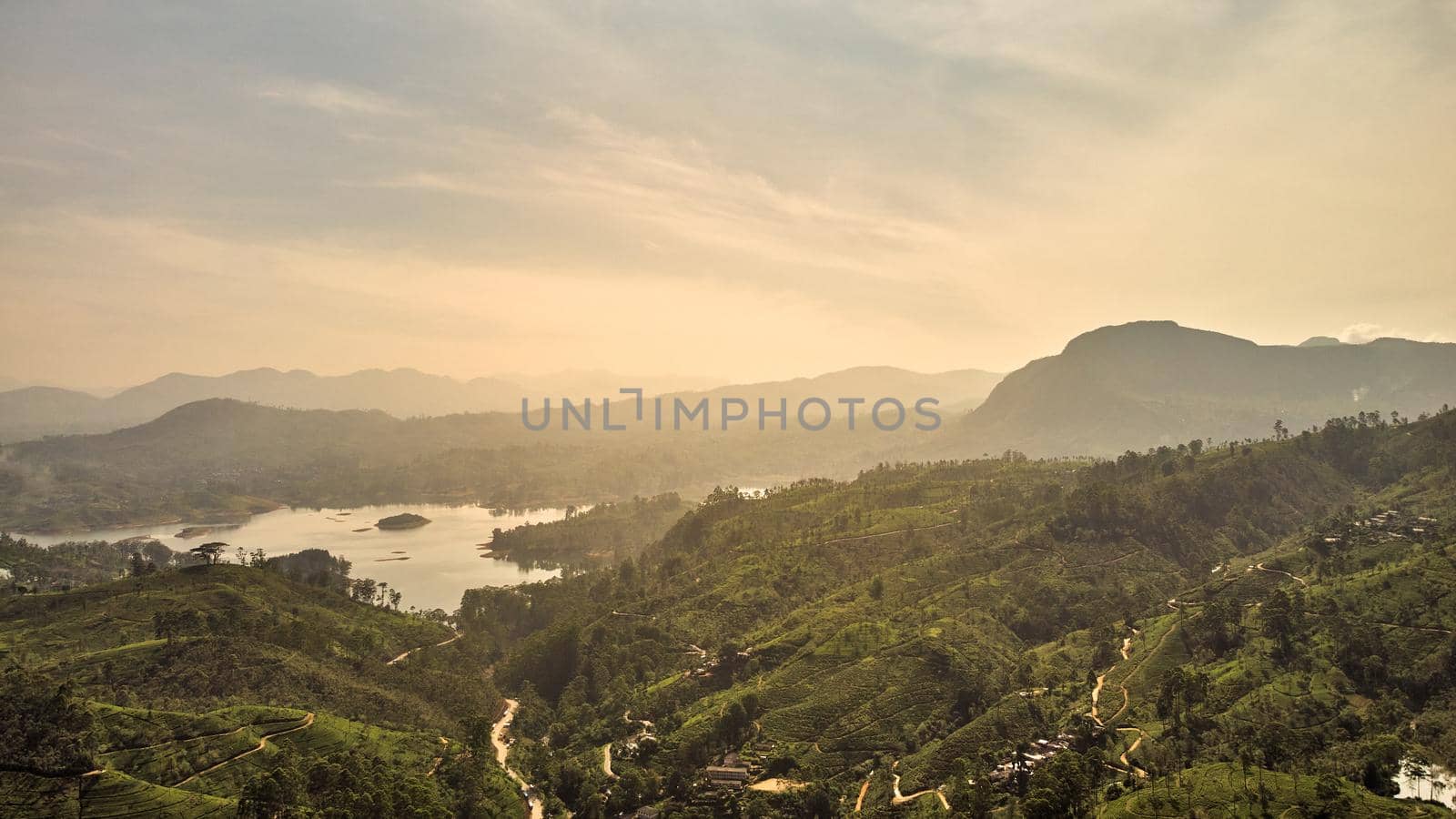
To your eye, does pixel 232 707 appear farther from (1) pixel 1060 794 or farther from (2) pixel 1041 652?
(2) pixel 1041 652

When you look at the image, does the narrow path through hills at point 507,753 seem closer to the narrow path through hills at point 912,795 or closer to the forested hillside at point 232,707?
the forested hillside at point 232,707

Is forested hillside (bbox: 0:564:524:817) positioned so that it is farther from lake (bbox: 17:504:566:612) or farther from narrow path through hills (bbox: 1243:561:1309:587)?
narrow path through hills (bbox: 1243:561:1309:587)

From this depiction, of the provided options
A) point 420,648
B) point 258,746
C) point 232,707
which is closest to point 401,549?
point 420,648

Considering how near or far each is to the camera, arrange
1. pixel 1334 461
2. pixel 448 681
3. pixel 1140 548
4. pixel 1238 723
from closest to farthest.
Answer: pixel 1238 723, pixel 448 681, pixel 1140 548, pixel 1334 461

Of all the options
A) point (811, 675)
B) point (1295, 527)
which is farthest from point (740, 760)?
point (1295, 527)

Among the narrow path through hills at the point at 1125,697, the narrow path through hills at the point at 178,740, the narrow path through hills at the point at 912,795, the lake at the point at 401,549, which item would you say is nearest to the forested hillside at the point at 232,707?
the narrow path through hills at the point at 178,740

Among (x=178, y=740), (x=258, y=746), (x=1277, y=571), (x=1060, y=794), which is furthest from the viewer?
(x=1277, y=571)

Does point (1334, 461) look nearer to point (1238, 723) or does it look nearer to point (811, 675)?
point (1238, 723)
